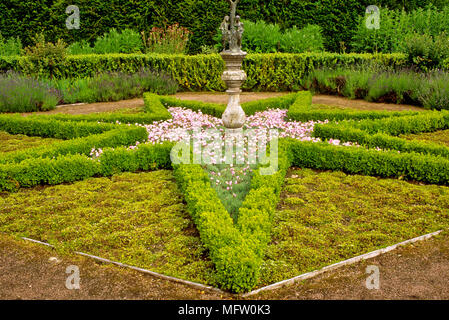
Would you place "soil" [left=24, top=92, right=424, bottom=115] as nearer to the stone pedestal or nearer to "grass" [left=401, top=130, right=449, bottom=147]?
"grass" [left=401, top=130, right=449, bottom=147]

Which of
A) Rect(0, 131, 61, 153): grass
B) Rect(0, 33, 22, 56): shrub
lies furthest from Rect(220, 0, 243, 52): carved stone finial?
Rect(0, 33, 22, 56): shrub

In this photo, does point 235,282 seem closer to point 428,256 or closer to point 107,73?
point 428,256

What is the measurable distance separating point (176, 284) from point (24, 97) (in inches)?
342

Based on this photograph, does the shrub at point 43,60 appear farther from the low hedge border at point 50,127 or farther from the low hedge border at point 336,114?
the low hedge border at point 336,114

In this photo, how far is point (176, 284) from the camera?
12.5ft

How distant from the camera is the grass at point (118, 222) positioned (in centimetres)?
424

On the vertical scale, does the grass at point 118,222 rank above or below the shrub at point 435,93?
below

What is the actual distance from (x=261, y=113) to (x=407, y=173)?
13.3ft

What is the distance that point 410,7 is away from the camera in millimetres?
20844

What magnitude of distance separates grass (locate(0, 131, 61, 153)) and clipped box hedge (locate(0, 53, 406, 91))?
5418mm

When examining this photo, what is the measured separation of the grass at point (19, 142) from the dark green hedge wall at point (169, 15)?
10.1m

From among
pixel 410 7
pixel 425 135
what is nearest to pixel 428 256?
pixel 425 135

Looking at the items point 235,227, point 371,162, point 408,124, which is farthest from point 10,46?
point 235,227

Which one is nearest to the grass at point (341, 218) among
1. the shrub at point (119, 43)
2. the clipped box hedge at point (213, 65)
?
the clipped box hedge at point (213, 65)
